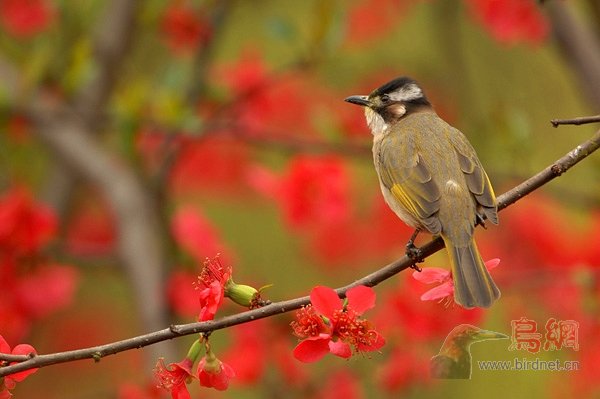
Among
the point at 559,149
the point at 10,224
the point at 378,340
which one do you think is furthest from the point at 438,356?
the point at 559,149

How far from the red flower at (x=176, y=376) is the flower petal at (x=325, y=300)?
33cm

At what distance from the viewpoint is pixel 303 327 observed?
93.4 inches

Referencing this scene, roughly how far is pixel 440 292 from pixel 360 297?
41 cm

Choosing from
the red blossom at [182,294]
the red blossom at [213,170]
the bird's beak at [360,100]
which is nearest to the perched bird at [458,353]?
the bird's beak at [360,100]

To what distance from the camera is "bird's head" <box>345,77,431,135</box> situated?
3842 millimetres

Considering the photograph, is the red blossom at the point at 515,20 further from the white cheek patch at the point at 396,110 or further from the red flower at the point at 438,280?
the red flower at the point at 438,280

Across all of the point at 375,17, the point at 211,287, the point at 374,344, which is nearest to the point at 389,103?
the point at 374,344

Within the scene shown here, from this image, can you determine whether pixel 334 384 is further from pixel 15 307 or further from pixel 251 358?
pixel 15 307

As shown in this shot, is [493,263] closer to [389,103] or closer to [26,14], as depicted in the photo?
[389,103]

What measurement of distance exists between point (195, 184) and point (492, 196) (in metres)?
4.46

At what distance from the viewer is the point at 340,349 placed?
91.4 inches

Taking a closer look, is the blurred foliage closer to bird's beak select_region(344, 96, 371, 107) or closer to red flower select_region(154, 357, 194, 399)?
bird's beak select_region(344, 96, 371, 107)

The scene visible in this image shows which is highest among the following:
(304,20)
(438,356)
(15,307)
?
(304,20)

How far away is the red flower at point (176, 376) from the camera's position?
2.34 metres
